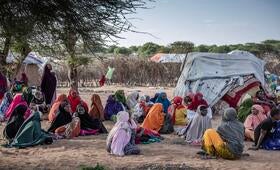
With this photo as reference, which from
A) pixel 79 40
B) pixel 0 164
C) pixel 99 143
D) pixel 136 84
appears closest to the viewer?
pixel 79 40

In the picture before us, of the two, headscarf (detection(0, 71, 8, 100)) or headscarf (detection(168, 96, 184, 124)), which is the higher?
headscarf (detection(0, 71, 8, 100))

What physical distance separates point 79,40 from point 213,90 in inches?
371

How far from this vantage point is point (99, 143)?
33.1 ft

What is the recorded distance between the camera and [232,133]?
28.2ft

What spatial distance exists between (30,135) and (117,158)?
2132 mm

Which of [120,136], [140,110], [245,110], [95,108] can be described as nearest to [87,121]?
[95,108]

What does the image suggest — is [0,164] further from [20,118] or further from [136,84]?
[136,84]

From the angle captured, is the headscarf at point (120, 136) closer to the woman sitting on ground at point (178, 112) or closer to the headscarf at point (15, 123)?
the headscarf at point (15, 123)

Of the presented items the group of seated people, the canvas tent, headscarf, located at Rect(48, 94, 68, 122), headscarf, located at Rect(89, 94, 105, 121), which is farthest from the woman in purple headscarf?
the canvas tent

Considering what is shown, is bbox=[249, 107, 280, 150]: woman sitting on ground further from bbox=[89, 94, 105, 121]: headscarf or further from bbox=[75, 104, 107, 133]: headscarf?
bbox=[89, 94, 105, 121]: headscarf

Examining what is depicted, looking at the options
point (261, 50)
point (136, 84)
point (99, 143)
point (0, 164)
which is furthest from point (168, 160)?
point (261, 50)

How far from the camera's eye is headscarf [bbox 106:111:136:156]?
29.2 ft

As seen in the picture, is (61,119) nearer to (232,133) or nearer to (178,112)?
(178,112)

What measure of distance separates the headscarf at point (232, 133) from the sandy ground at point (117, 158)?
23cm
